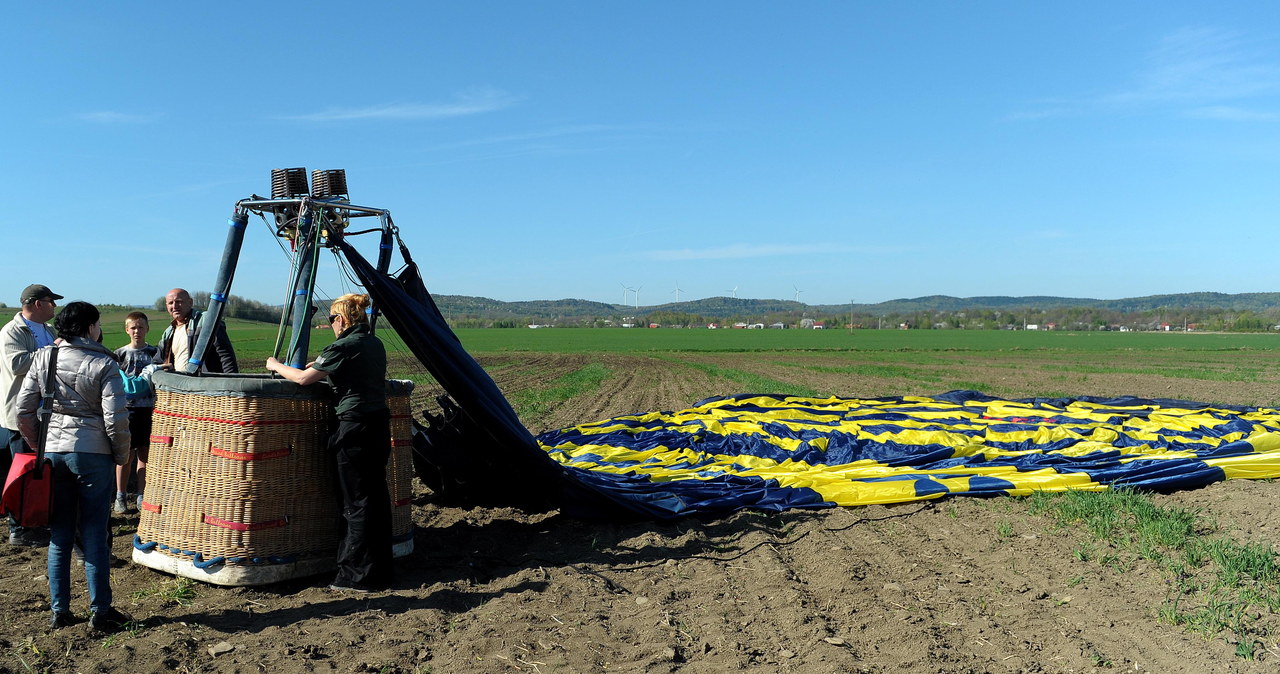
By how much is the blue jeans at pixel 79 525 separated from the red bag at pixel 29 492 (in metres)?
0.06

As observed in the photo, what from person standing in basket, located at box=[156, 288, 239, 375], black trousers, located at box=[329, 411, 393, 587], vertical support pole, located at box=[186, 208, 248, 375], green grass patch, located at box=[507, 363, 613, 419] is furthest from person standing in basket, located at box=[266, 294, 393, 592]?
green grass patch, located at box=[507, 363, 613, 419]

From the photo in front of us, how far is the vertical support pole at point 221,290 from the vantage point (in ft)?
16.3

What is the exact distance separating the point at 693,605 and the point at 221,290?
3.38m

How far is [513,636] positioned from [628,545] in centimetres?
164

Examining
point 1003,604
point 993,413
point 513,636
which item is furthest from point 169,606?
point 993,413

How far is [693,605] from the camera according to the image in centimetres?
437

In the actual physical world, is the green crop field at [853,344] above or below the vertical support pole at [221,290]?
below

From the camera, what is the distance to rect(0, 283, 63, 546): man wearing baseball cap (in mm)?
4926

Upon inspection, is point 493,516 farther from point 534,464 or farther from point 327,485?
point 327,485

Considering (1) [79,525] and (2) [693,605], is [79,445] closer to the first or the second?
Result: (1) [79,525]

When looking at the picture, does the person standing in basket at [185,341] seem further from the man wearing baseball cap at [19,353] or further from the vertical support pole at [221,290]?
the man wearing baseball cap at [19,353]

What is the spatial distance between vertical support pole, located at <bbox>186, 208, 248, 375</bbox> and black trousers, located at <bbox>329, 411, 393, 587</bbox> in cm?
104

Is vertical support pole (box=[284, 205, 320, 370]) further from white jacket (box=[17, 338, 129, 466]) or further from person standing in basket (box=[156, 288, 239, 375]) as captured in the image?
white jacket (box=[17, 338, 129, 466])

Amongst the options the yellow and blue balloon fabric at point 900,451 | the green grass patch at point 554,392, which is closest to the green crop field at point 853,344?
the green grass patch at point 554,392
